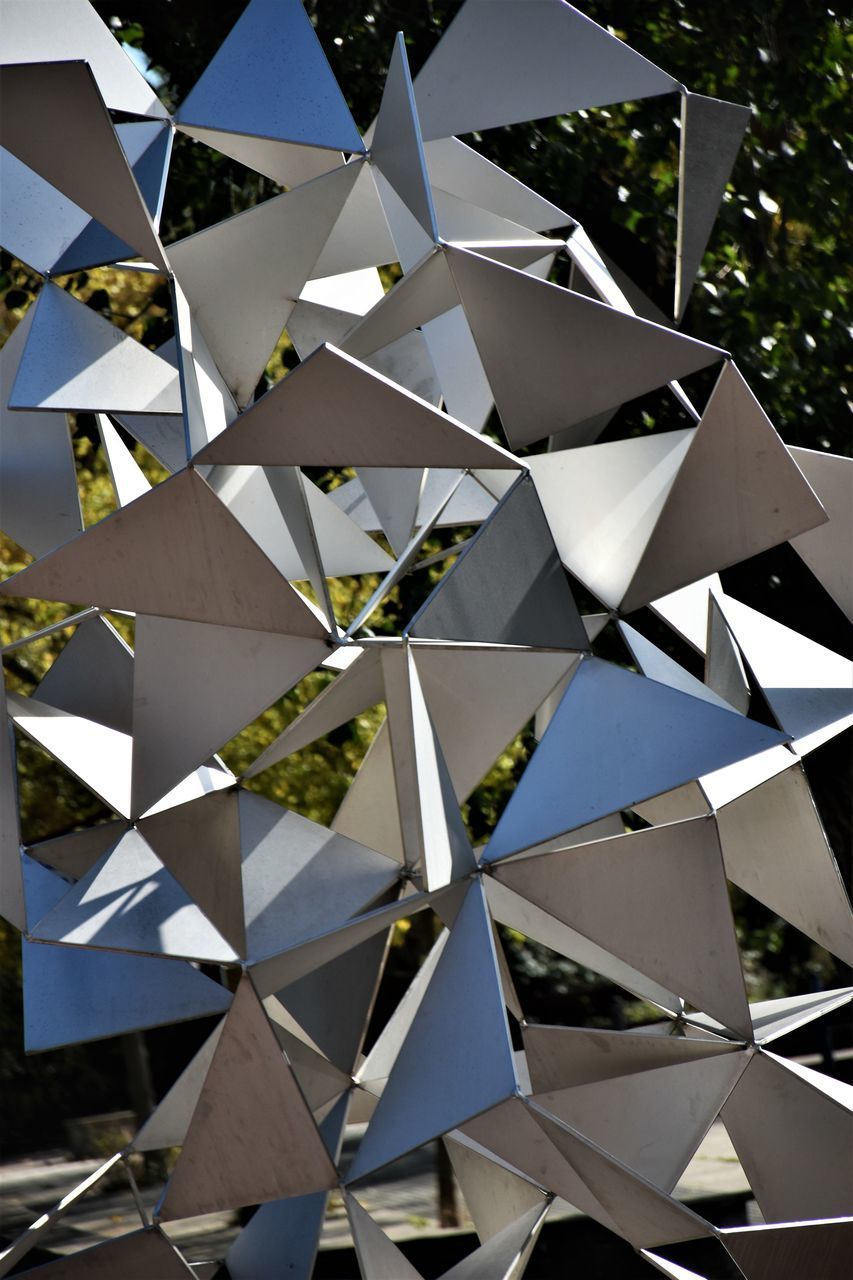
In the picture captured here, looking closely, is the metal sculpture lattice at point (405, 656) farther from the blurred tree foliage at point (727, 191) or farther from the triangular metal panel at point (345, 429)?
the blurred tree foliage at point (727, 191)

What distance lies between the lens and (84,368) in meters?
3.70

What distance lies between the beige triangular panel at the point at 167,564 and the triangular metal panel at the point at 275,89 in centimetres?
119

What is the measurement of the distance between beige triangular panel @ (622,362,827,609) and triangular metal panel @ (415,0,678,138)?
1175mm

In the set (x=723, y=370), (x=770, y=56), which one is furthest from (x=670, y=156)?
(x=723, y=370)

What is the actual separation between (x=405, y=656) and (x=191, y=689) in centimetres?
59

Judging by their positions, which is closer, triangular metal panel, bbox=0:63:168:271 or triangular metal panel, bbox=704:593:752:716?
triangular metal panel, bbox=0:63:168:271

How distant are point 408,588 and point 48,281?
11.6ft

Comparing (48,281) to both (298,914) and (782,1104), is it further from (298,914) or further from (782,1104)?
(782,1104)

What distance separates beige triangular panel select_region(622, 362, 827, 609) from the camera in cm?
361

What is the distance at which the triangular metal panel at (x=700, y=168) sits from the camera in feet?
14.4

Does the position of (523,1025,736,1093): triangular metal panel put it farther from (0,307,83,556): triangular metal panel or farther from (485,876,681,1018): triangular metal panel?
(0,307,83,556): triangular metal panel

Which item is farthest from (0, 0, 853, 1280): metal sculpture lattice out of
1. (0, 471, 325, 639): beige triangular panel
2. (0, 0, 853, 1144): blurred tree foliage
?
(0, 0, 853, 1144): blurred tree foliage

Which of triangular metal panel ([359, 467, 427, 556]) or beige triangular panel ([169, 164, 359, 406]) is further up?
beige triangular panel ([169, 164, 359, 406])

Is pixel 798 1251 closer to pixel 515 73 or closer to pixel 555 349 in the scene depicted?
pixel 555 349
